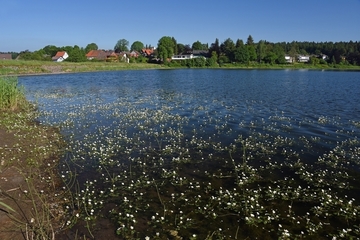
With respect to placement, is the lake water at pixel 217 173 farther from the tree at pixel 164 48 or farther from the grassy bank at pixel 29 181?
the tree at pixel 164 48

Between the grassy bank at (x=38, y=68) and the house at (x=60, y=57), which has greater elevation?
the house at (x=60, y=57)

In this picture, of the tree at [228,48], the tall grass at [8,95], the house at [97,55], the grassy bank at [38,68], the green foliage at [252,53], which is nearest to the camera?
the tall grass at [8,95]

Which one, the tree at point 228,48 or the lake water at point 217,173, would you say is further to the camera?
the tree at point 228,48

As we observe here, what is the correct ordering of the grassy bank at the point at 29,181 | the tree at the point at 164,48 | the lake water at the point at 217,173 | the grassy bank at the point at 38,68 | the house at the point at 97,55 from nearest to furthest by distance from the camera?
1. the grassy bank at the point at 29,181
2. the lake water at the point at 217,173
3. the grassy bank at the point at 38,68
4. the tree at the point at 164,48
5. the house at the point at 97,55

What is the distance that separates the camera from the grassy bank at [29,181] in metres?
7.69

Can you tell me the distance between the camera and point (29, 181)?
10648 millimetres

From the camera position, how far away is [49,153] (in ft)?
46.1

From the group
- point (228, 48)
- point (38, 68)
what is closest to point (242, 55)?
point (228, 48)

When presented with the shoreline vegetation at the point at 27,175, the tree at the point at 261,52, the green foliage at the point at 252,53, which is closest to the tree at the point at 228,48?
the green foliage at the point at 252,53

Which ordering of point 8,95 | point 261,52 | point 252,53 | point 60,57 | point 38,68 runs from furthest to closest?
1. point 261,52
2. point 252,53
3. point 60,57
4. point 38,68
5. point 8,95

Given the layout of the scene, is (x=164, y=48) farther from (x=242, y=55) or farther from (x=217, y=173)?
(x=217, y=173)

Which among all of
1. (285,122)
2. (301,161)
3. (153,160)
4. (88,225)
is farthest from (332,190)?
(285,122)

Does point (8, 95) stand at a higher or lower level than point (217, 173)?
higher

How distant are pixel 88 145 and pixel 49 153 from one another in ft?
7.15
